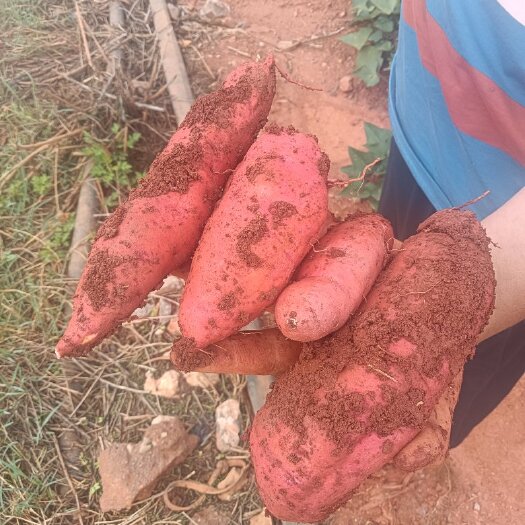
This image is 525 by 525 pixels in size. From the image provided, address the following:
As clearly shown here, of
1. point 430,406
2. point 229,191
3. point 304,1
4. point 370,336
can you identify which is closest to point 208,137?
point 229,191

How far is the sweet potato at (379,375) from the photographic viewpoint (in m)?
0.92

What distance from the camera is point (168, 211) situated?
1099 millimetres

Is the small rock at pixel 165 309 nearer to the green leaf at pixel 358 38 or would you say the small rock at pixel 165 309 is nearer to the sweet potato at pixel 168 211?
the sweet potato at pixel 168 211

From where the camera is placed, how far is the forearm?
0.96 metres

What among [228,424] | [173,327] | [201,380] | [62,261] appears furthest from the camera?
[62,261]

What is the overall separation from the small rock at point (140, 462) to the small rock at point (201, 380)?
199mm

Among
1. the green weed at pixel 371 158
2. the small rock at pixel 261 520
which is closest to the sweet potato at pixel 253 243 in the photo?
the small rock at pixel 261 520

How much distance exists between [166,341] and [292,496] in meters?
1.15

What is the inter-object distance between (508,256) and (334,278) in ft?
1.06

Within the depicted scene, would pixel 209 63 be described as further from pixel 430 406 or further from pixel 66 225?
pixel 430 406

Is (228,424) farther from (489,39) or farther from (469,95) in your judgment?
(489,39)

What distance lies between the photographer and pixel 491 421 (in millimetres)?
2006

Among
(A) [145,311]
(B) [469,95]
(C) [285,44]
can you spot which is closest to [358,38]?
(C) [285,44]

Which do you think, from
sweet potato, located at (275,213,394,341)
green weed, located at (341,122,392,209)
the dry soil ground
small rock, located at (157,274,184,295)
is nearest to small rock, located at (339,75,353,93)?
the dry soil ground
